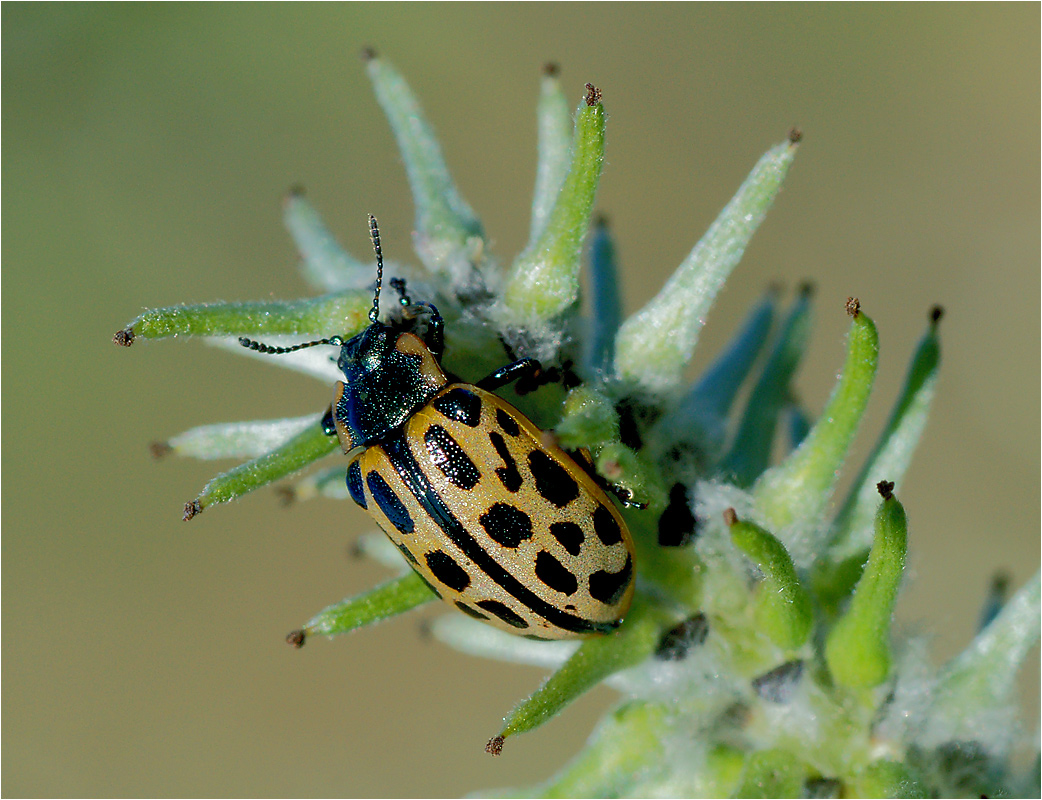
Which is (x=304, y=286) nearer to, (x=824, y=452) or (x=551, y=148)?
(x=551, y=148)

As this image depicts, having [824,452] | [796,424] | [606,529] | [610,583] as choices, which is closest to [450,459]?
[606,529]

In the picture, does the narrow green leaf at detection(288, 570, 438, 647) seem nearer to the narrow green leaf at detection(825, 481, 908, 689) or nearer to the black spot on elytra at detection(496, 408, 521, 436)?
the black spot on elytra at detection(496, 408, 521, 436)

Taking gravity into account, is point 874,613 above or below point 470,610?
below

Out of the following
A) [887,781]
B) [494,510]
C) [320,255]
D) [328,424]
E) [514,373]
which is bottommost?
[887,781]

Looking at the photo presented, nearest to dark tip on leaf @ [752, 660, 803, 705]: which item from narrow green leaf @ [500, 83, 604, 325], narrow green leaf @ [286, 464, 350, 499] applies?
narrow green leaf @ [500, 83, 604, 325]

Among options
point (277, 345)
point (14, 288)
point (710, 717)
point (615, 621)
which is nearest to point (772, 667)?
point (710, 717)
